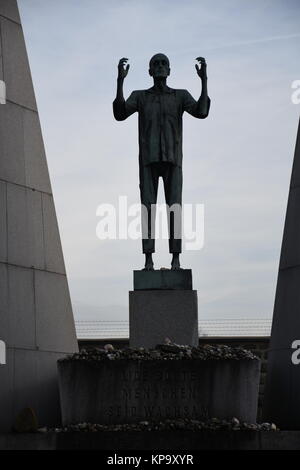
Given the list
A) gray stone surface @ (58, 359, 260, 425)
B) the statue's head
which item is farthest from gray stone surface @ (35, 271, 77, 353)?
the statue's head

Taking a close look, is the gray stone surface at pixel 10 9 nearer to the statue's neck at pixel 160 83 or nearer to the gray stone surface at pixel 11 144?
the gray stone surface at pixel 11 144

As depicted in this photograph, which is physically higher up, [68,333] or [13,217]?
[13,217]

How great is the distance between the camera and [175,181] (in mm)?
15047

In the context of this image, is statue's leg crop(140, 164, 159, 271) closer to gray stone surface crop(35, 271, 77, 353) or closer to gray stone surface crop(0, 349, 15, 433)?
gray stone surface crop(35, 271, 77, 353)

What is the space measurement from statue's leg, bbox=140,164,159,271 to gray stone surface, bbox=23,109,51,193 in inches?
76.9

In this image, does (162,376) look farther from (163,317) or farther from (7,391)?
(7,391)

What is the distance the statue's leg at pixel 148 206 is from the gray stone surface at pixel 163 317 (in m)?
0.52

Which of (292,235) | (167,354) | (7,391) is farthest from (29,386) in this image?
(292,235)

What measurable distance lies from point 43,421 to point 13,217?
303 centimetres

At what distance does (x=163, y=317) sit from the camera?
1453cm
